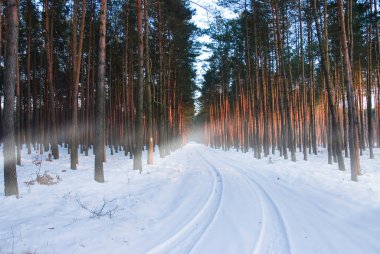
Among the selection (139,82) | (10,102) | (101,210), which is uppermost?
(139,82)

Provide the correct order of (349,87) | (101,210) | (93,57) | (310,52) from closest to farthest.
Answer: (101,210), (349,87), (310,52), (93,57)

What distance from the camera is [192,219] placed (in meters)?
5.63

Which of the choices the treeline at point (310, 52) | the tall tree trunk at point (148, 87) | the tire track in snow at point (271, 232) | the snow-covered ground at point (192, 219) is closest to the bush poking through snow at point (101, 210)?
the snow-covered ground at point (192, 219)

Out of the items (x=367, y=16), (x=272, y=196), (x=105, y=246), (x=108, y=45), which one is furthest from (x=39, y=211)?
(x=367, y=16)

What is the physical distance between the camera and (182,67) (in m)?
28.2

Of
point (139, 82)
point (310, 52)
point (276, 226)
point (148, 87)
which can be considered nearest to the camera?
point (276, 226)

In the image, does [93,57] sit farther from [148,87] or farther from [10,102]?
[10,102]

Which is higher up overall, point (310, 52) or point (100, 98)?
point (310, 52)

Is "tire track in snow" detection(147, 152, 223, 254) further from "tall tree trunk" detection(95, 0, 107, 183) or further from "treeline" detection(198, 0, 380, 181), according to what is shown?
"treeline" detection(198, 0, 380, 181)


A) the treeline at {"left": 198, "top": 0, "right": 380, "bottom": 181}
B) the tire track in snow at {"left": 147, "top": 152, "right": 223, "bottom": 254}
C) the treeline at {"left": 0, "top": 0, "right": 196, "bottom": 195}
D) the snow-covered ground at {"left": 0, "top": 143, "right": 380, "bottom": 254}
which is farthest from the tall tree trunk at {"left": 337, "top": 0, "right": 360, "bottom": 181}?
the treeline at {"left": 0, "top": 0, "right": 196, "bottom": 195}

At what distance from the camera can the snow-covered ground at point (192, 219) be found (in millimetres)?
4234

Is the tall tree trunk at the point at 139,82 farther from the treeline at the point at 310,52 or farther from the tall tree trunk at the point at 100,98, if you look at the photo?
the treeline at the point at 310,52

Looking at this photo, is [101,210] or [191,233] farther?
[101,210]

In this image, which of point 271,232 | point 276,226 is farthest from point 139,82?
point 271,232
